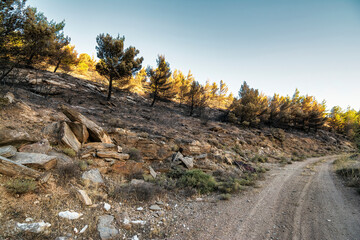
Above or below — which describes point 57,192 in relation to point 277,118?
below

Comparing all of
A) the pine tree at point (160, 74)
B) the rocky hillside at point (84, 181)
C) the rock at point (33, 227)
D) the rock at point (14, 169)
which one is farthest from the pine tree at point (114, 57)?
the rock at point (33, 227)

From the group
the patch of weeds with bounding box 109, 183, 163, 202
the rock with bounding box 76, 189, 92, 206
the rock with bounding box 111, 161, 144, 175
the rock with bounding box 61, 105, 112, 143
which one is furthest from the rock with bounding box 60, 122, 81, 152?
the patch of weeds with bounding box 109, 183, 163, 202

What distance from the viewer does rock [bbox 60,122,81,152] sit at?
22.7ft

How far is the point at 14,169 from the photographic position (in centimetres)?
428

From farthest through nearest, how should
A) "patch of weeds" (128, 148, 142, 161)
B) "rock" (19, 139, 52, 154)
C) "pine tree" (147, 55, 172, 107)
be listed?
"pine tree" (147, 55, 172, 107), "patch of weeds" (128, 148, 142, 161), "rock" (19, 139, 52, 154)

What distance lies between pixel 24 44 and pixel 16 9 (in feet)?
7.79

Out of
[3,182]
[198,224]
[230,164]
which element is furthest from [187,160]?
[3,182]

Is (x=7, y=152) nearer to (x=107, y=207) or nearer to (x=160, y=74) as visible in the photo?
(x=107, y=207)

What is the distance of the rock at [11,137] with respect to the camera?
5.23 metres

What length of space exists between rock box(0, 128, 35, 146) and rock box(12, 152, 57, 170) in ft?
2.99

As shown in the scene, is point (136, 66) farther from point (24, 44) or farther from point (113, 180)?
point (113, 180)

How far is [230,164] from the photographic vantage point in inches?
487

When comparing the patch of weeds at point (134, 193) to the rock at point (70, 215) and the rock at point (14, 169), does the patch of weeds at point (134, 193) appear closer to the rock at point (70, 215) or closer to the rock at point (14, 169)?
the rock at point (70, 215)

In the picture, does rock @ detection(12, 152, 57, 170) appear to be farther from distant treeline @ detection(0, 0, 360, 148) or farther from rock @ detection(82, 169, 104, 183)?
distant treeline @ detection(0, 0, 360, 148)
